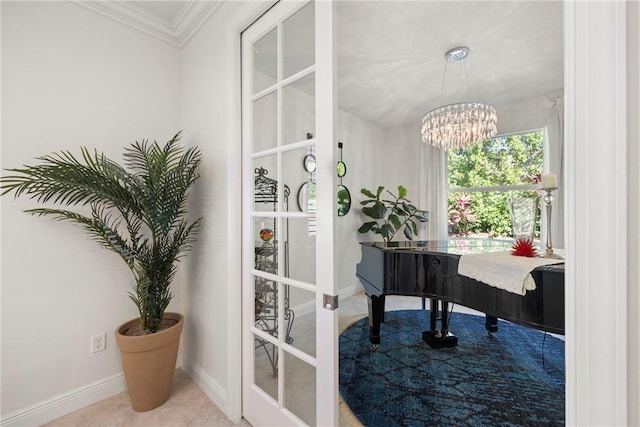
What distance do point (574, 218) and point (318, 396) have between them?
1144 millimetres

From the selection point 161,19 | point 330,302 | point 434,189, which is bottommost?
point 330,302

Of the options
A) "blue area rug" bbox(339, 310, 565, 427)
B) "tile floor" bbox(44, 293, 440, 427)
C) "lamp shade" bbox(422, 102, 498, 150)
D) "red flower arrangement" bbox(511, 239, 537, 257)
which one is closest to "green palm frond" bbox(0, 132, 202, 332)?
"tile floor" bbox(44, 293, 440, 427)

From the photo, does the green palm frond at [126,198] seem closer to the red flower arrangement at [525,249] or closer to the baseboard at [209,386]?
the baseboard at [209,386]

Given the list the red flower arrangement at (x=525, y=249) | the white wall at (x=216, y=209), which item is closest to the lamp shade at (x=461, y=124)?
the red flower arrangement at (x=525, y=249)

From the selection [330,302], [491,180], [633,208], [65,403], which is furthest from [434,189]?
[65,403]

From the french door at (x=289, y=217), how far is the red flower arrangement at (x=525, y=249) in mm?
1208

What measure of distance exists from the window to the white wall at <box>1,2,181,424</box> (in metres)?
4.11

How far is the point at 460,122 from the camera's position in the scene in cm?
261

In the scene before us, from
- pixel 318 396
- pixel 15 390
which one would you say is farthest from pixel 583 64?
pixel 15 390

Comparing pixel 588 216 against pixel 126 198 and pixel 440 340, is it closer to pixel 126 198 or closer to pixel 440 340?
pixel 126 198

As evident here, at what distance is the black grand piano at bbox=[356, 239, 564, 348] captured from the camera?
52.1 inches

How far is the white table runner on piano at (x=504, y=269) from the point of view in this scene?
1.35 m

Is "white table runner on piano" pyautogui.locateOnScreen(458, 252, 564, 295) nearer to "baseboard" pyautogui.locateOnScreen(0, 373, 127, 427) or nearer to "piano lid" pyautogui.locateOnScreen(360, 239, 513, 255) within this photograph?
"piano lid" pyautogui.locateOnScreen(360, 239, 513, 255)

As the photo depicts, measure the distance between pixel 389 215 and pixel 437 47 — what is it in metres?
2.19
